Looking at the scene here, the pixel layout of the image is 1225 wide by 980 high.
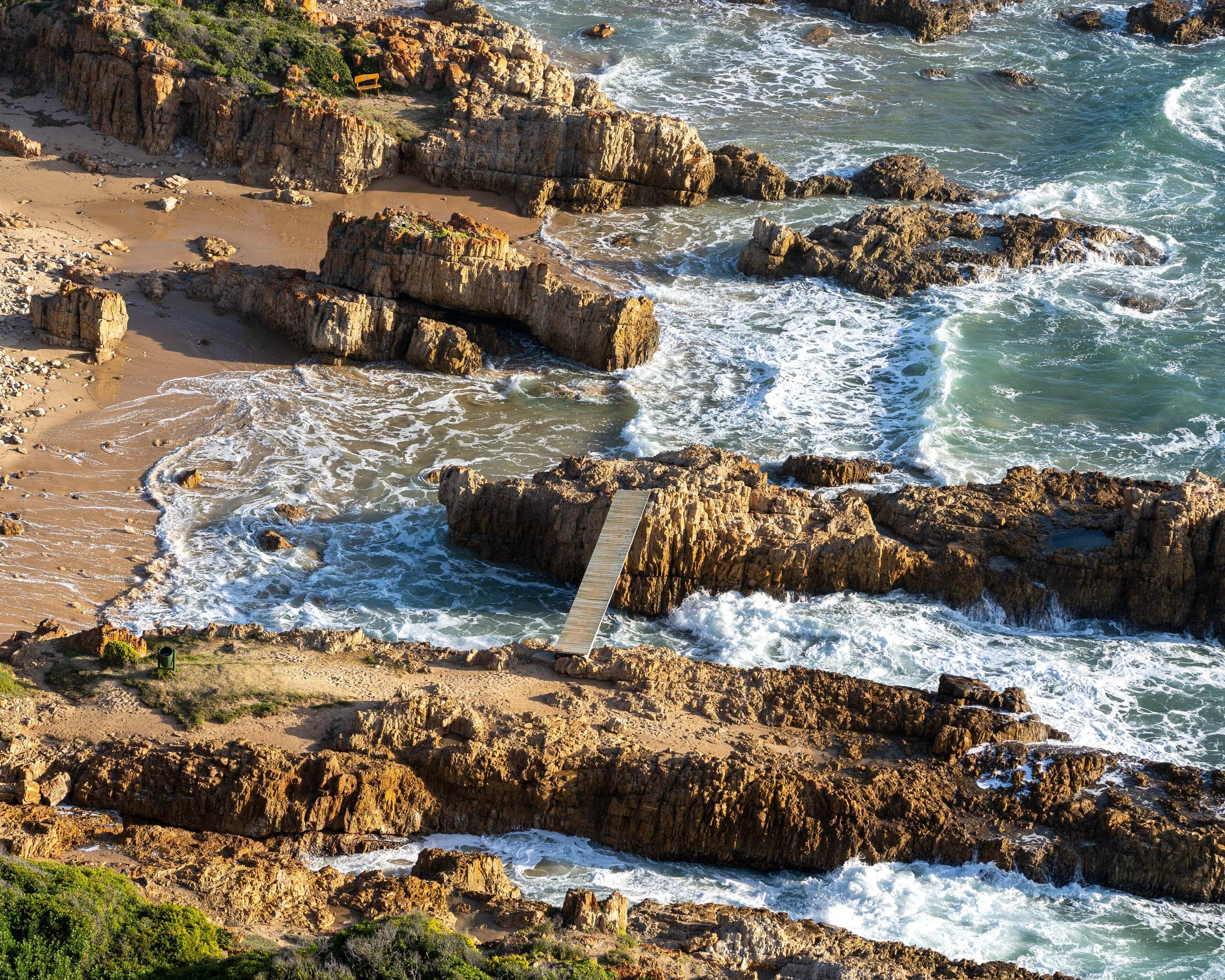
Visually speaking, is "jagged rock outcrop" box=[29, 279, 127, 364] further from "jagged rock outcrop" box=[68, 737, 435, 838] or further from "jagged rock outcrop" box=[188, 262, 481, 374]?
"jagged rock outcrop" box=[68, 737, 435, 838]

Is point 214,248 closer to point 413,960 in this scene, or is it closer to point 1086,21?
point 413,960

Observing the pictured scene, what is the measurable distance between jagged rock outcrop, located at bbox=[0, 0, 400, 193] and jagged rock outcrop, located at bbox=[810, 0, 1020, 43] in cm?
2265

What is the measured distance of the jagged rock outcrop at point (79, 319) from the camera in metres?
27.3

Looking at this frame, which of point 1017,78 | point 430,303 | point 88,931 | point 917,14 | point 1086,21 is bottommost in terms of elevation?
point 88,931

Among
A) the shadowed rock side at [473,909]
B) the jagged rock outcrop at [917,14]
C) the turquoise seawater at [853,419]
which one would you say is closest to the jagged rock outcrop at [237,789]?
the shadowed rock side at [473,909]

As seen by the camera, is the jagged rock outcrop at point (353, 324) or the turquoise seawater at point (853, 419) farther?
the jagged rock outcrop at point (353, 324)

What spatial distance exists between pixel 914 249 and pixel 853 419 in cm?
772

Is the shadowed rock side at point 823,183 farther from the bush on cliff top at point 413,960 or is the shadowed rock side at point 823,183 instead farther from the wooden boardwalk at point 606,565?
the bush on cliff top at point 413,960

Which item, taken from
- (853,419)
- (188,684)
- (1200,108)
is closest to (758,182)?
(853,419)

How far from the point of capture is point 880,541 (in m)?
22.0

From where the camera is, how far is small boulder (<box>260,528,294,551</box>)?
914 inches

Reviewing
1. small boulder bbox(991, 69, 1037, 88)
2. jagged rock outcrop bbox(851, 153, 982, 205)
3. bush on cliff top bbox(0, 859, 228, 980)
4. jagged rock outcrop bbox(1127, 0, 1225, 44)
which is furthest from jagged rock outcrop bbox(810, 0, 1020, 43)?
bush on cliff top bbox(0, 859, 228, 980)

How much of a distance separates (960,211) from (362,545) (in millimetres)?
19996

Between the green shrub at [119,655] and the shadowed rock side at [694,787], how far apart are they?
148 cm
